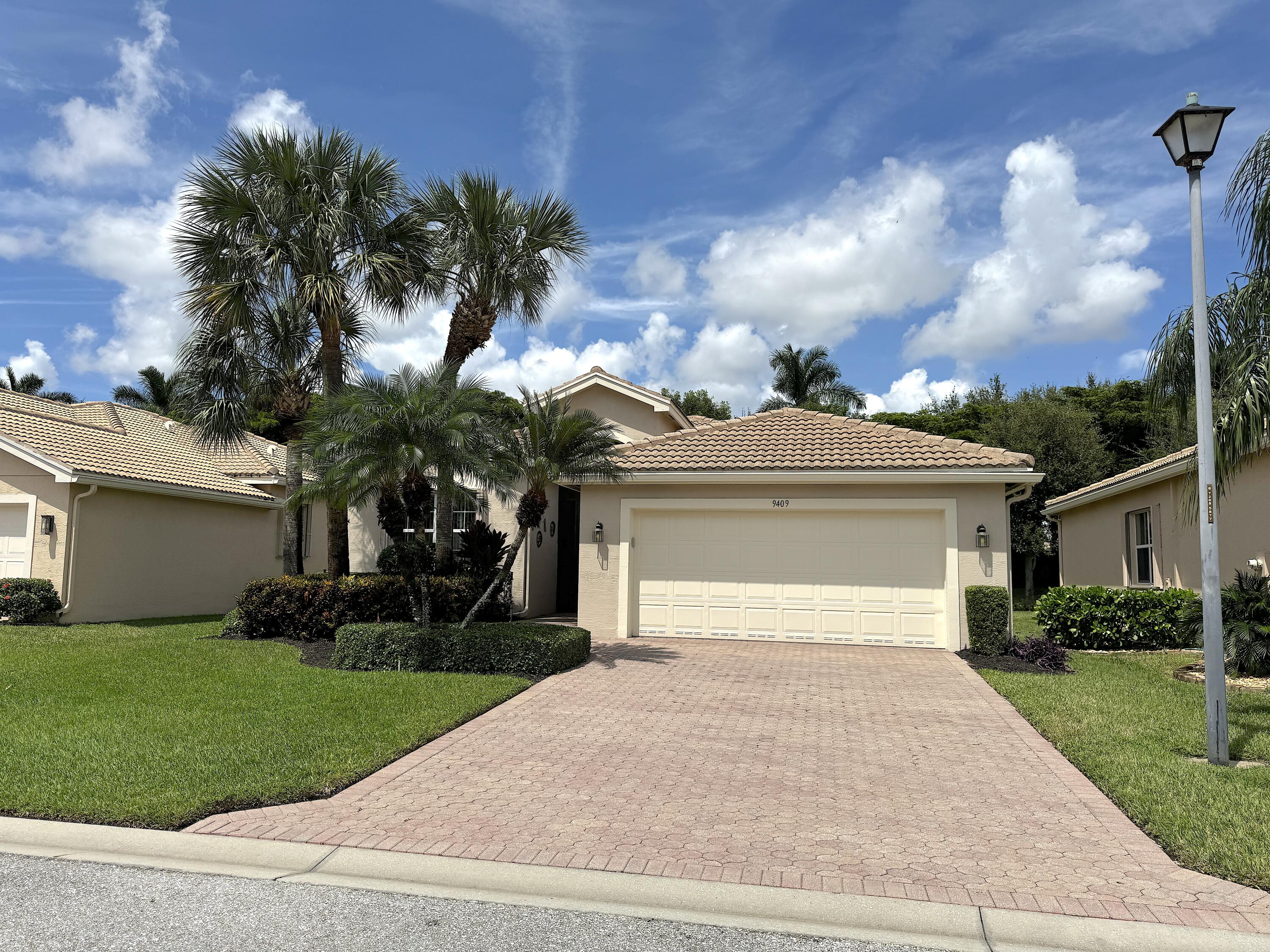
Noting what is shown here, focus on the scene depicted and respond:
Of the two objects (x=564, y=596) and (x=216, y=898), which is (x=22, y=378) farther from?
(x=216, y=898)

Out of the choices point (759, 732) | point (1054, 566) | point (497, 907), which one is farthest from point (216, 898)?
point (1054, 566)

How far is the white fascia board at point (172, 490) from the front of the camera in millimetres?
15609

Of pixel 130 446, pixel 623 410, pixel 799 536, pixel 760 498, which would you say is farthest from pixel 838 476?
pixel 130 446

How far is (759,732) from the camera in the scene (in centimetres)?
823

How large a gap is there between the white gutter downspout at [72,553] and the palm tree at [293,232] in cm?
421

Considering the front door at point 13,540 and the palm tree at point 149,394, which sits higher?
the palm tree at point 149,394

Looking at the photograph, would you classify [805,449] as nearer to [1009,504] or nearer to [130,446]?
[1009,504]

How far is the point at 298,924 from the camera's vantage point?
4129mm

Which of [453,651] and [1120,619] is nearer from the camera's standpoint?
[453,651]

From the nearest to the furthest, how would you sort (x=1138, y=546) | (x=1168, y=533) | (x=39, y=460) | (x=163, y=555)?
(x=39, y=460) < (x=1168, y=533) < (x=163, y=555) < (x=1138, y=546)

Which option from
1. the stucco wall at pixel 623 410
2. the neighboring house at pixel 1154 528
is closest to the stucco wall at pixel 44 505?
the stucco wall at pixel 623 410

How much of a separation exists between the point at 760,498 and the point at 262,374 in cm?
950

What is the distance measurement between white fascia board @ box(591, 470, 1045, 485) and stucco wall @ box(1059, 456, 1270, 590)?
2833 mm

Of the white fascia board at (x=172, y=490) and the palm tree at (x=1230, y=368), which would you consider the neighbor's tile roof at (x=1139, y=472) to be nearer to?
the palm tree at (x=1230, y=368)
